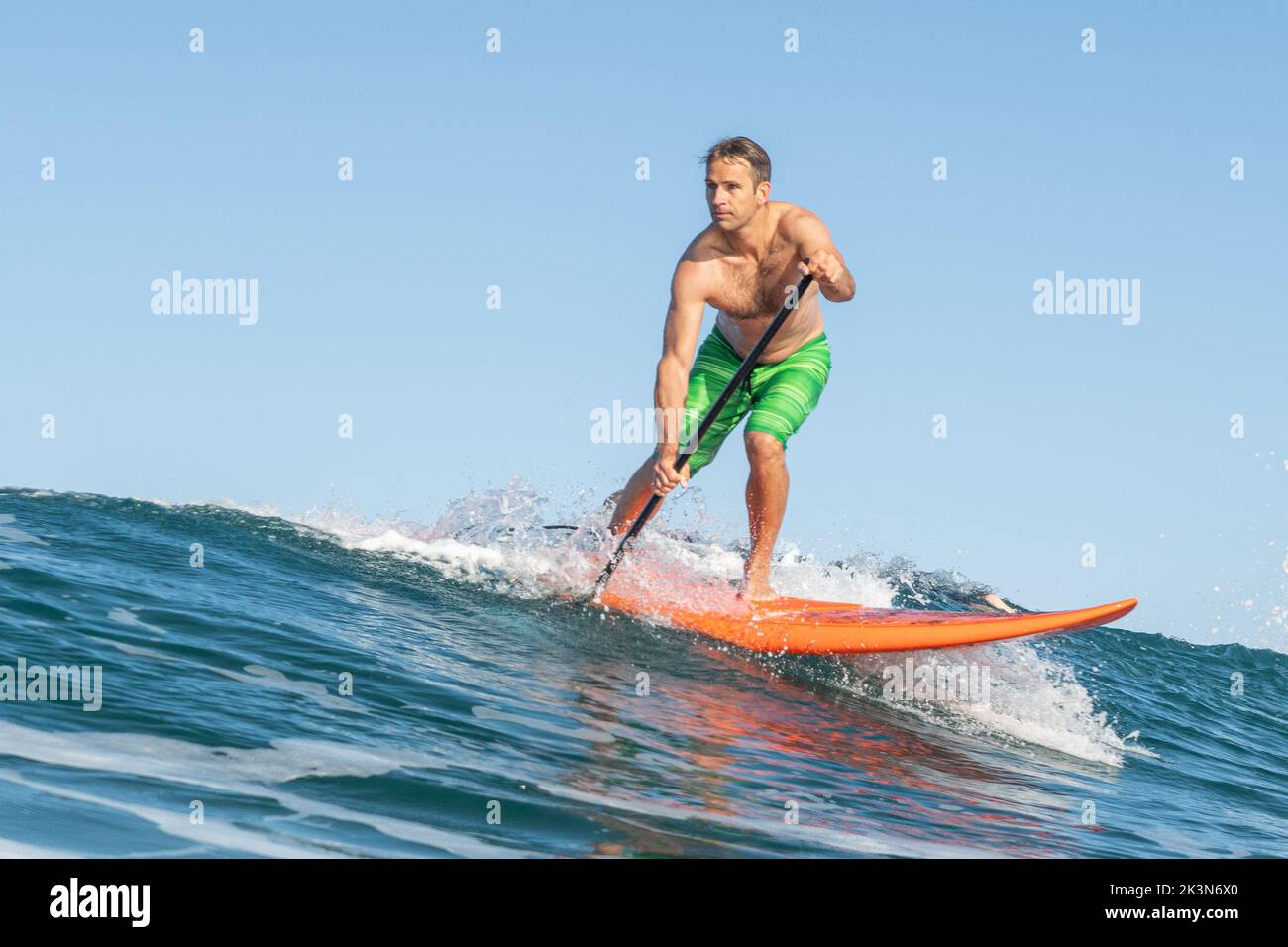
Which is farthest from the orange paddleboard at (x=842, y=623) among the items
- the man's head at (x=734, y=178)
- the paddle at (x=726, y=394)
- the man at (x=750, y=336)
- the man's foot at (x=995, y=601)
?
the man's foot at (x=995, y=601)

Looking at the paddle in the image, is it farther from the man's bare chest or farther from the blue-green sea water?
the blue-green sea water

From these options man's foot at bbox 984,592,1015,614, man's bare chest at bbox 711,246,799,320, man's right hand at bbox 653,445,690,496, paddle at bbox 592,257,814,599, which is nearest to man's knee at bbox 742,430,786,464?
paddle at bbox 592,257,814,599

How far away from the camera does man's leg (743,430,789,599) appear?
6.37 meters

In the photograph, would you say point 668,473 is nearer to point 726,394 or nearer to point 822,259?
point 726,394

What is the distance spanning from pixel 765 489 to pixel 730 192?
153cm

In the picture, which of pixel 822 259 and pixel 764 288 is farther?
pixel 764 288

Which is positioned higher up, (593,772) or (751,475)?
(751,475)

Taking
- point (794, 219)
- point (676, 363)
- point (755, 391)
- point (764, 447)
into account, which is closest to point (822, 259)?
point (794, 219)

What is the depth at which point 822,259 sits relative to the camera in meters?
5.77

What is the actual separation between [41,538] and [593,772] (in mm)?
5020

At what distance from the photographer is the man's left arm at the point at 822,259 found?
5781 mm
